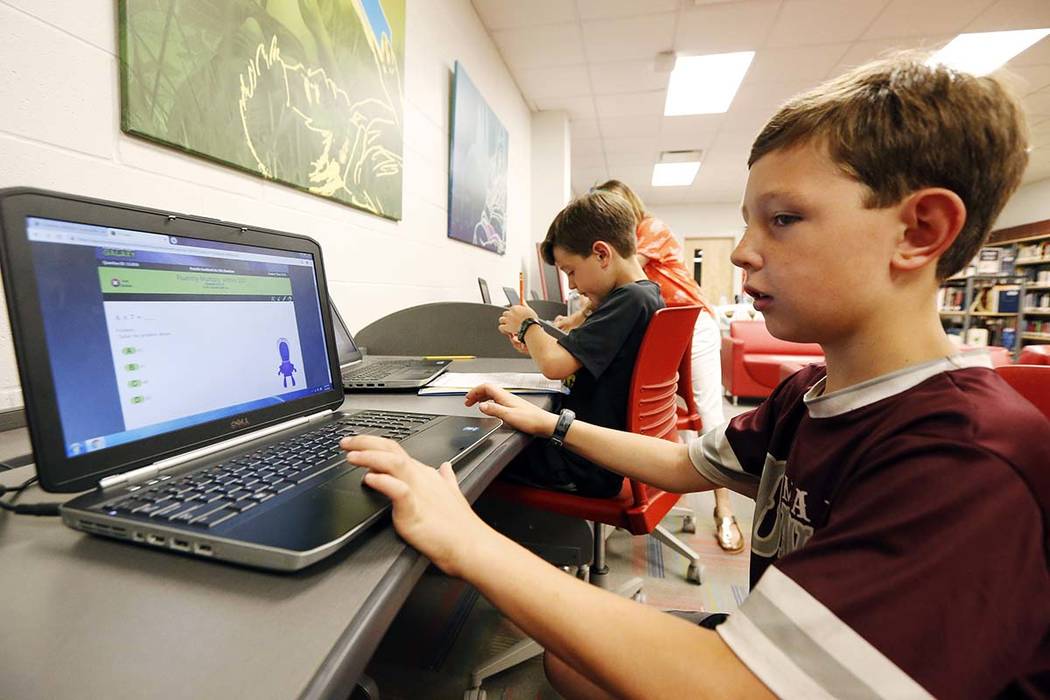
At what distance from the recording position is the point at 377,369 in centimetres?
117

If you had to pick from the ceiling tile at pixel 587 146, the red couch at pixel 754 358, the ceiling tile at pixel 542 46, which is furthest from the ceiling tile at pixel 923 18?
the ceiling tile at pixel 587 146

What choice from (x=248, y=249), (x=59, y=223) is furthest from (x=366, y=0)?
(x=59, y=223)

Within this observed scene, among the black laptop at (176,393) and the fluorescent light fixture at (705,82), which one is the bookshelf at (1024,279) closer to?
the fluorescent light fixture at (705,82)

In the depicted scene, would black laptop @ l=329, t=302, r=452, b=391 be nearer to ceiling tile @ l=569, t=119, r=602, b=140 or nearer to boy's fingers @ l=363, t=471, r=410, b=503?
boy's fingers @ l=363, t=471, r=410, b=503

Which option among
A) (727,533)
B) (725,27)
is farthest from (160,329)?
(725,27)

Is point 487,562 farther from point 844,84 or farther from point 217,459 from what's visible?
point 844,84

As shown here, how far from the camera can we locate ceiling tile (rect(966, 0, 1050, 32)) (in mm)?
2711

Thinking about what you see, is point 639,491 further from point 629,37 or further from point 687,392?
point 629,37

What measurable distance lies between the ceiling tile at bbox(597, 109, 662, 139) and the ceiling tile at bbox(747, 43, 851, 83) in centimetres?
99

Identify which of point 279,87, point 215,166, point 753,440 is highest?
point 279,87

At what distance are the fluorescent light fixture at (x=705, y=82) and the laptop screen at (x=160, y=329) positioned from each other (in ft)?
11.5

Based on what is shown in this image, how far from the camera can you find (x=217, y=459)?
528mm

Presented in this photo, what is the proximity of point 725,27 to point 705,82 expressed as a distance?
839 millimetres

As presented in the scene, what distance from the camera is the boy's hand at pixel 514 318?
129 centimetres
